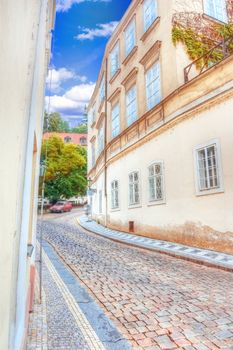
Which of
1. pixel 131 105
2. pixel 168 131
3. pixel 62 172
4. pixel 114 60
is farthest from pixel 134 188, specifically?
pixel 62 172

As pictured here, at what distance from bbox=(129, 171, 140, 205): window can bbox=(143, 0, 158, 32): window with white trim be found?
6.97 metres

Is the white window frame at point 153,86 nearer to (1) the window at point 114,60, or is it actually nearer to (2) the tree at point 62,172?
(1) the window at point 114,60

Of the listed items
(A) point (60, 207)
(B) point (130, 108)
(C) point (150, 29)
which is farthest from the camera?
(A) point (60, 207)

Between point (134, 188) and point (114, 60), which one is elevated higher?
point (114, 60)

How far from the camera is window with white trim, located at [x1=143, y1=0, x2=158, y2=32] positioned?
11.9m

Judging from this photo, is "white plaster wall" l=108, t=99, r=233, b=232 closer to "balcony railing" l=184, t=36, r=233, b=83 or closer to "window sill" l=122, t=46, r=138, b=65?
"balcony railing" l=184, t=36, r=233, b=83

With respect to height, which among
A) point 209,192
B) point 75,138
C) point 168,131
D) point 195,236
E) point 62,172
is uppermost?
point 75,138

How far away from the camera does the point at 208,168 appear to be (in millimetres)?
8484

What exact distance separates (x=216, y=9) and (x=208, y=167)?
308 inches

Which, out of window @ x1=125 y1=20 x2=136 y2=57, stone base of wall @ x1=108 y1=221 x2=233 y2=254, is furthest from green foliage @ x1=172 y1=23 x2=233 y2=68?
stone base of wall @ x1=108 y1=221 x2=233 y2=254

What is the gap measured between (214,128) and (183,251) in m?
3.86

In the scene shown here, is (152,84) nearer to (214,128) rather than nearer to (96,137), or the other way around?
(214,128)

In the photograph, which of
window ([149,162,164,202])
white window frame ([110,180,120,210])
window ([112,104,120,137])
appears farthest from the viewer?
window ([112,104,120,137])

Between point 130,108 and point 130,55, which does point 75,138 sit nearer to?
point 130,55
